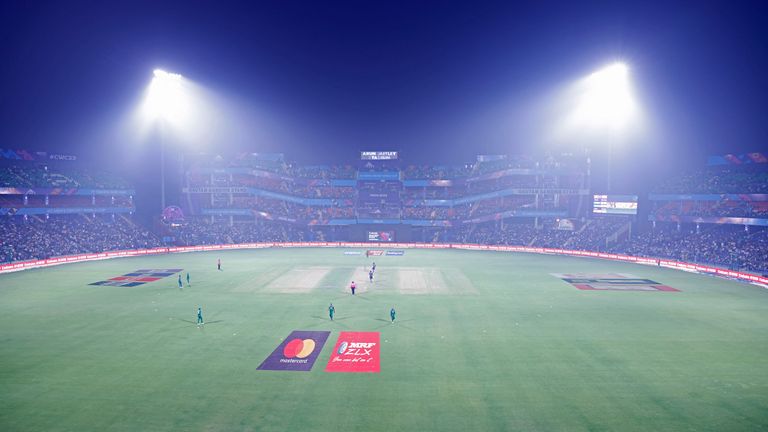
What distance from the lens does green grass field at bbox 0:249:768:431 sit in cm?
1602

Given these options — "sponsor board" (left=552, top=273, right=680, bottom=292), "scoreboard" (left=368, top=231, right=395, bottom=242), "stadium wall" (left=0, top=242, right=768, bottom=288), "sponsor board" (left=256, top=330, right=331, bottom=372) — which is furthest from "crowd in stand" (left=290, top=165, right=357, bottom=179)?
"sponsor board" (left=256, top=330, right=331, bottom=372)

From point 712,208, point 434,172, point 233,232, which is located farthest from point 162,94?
point 712,208

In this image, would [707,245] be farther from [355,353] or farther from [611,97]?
[355,353]

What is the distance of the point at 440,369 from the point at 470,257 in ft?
152

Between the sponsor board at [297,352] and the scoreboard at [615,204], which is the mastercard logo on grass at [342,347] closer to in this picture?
the sponsor board at [297,352]

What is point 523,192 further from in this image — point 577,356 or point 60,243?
point 60,243

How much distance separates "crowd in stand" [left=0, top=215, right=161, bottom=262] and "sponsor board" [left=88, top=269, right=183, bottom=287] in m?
19.8

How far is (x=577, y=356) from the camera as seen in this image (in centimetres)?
2236

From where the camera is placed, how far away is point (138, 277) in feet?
151

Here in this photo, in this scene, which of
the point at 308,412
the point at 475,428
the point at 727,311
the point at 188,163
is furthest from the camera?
the point at 188,163

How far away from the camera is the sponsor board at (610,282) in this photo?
41281mm

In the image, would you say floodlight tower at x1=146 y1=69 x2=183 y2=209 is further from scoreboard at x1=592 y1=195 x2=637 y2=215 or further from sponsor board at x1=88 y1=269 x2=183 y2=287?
scoreboard at x1=592 y1=195 x2=637 y2=215

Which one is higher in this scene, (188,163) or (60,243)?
(188,163)

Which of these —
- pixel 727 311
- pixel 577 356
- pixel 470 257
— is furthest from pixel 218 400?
pixel 470 257
